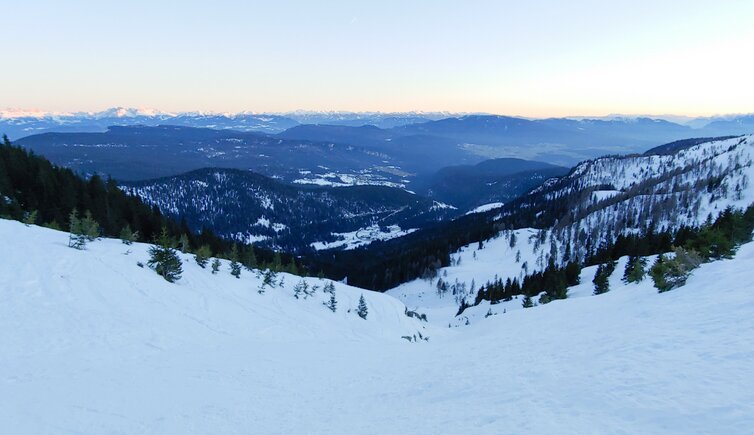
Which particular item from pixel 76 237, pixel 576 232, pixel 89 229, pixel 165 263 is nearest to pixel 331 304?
pixel 165 263

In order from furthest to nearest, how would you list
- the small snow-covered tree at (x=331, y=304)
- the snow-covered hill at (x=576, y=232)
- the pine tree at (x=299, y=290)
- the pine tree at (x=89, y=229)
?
1. the snow-covered hill at (x=576, y=232)
2. the small snow-covered tree at (x=331, y=304)
3. the pine tree at (x=299, y=290)
4. the pine tree at (x=89, y=229)

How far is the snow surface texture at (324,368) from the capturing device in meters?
8.46

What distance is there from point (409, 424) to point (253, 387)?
6.67 meters

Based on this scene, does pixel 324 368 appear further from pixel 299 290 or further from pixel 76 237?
pixel 76 237

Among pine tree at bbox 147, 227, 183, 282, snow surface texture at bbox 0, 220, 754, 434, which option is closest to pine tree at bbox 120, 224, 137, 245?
pine tree at bbox 147, 227, 183, 282

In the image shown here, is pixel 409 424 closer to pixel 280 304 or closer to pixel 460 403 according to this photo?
pixel 460 403

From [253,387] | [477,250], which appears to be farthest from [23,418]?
[477,250]

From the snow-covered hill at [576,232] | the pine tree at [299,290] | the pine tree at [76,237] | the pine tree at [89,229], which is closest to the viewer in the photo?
the pine tree at [76,237]

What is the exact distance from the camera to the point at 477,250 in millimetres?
164625

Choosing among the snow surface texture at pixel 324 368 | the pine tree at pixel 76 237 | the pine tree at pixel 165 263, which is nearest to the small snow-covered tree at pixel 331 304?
the snow surface texture at pixel 324 368

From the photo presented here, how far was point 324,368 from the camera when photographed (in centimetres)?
1775

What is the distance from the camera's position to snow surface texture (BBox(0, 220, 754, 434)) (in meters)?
8.46

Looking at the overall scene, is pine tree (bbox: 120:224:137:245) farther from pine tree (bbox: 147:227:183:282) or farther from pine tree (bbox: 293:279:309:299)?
pine tree (bbox: 293:279:309:299)

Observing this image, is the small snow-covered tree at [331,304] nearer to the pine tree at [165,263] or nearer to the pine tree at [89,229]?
the pine tree at [165,263]
